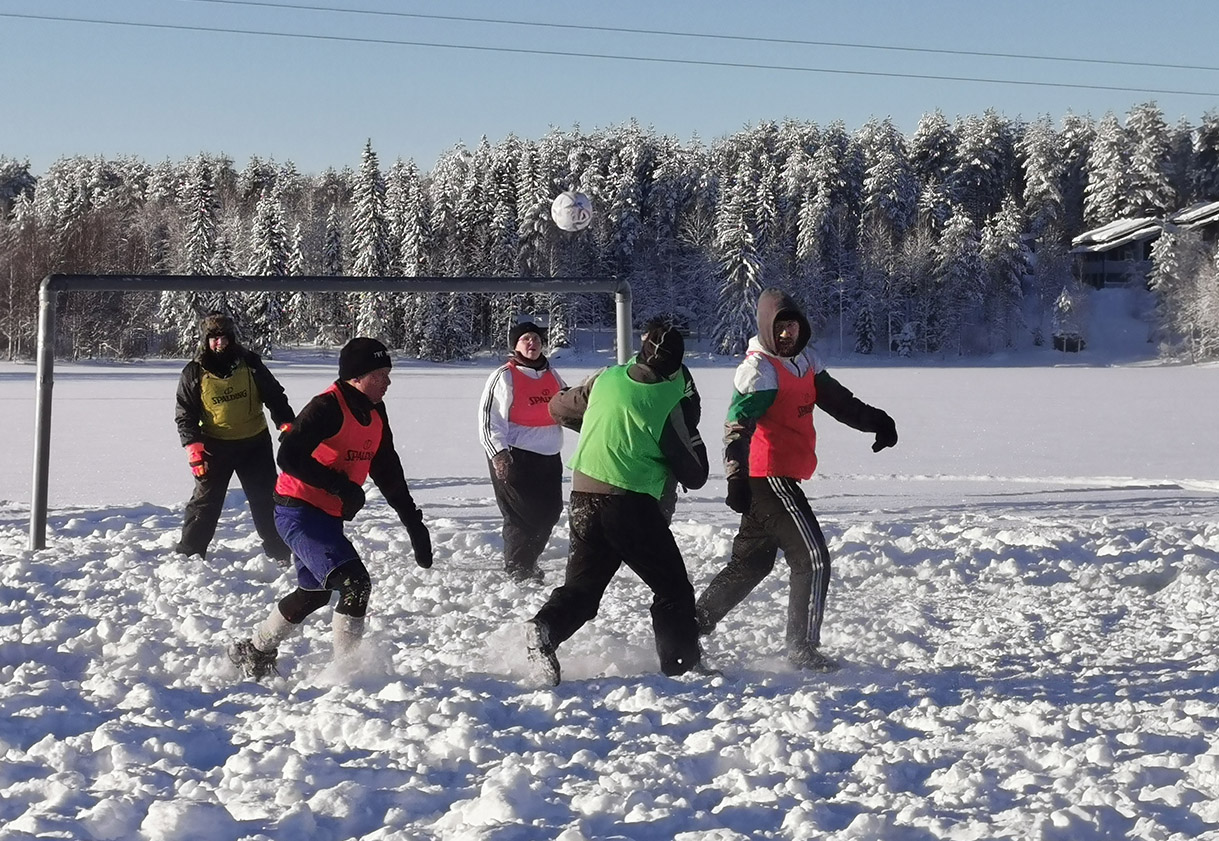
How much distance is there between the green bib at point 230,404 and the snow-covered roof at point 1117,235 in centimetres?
7120

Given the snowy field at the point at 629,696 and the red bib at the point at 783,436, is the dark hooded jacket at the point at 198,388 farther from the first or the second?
the red bib at the point at 783,436

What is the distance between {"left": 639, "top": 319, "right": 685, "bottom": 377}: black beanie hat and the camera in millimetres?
5648

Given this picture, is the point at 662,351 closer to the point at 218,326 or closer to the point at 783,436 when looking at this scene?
the point at 783,436

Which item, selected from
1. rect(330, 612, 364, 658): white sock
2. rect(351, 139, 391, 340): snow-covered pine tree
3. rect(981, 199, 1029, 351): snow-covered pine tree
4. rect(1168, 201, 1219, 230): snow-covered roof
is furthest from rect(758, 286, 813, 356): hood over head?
rect(1168, 201, 1219, 230): snow-covered roof

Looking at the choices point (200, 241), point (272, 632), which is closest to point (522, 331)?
point (272, 632)

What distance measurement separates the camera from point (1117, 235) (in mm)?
75938

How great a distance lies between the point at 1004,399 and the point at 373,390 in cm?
2687

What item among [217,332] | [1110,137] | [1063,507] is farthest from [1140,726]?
[1110,137]

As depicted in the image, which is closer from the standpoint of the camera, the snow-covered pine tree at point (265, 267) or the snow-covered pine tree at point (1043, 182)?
the snow-covered pine tree at point (265, 267)

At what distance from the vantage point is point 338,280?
8.99 m

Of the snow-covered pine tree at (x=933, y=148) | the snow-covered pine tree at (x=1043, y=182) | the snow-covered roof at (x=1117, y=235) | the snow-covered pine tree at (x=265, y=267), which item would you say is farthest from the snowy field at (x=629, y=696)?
the snow-covered pine tree at (x=933, y=148)

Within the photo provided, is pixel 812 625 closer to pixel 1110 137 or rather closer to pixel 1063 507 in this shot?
pixel 1063 507

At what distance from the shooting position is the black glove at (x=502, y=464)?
810 centimetres

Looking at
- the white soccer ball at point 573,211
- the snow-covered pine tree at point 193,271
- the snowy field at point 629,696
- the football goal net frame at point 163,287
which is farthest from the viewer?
the snow-covered pine tree at point 193,271
